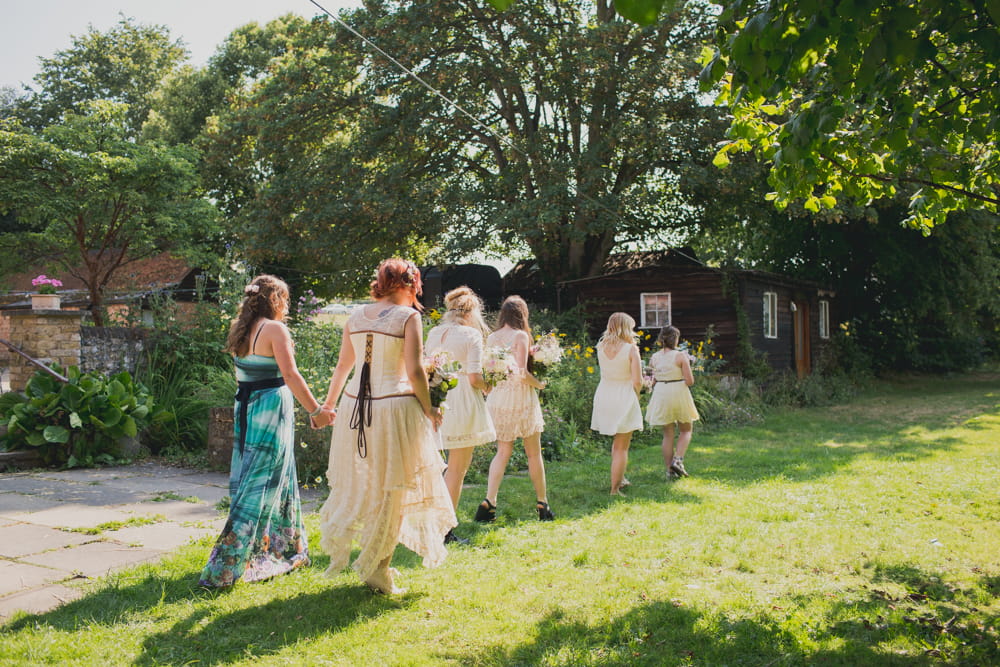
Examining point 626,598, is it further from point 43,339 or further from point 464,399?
point 43,339

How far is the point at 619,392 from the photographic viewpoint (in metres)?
7.49

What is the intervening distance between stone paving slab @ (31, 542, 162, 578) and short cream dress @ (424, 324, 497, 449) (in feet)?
7.29

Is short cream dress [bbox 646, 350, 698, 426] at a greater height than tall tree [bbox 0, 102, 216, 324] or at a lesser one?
lesser

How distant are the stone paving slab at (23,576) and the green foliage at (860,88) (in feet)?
15.5

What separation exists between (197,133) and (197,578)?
28.1 m

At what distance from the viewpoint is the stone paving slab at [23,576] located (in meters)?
4.38

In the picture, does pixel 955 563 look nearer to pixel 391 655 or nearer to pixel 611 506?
pixel 611 506

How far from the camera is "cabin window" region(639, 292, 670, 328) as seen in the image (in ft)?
65.5

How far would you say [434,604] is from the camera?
13.8ft

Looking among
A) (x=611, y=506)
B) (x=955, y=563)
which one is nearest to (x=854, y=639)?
(x=955, y=563)

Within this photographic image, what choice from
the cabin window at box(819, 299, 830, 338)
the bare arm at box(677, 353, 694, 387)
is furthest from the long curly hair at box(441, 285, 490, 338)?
the cabin window at box(819, 299, 830, 338)

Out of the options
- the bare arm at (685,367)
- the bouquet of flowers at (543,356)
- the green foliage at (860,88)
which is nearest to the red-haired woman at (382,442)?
the green foliage at (860,88)

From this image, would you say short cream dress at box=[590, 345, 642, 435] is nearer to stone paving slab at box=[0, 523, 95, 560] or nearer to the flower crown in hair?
the flower crown in hair

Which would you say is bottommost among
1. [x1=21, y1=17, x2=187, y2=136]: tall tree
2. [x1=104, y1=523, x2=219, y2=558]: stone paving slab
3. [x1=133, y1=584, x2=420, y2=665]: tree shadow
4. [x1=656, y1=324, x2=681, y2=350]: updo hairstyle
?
[x1=133, y1=584, x2=420, y2=665]: tree shadow
